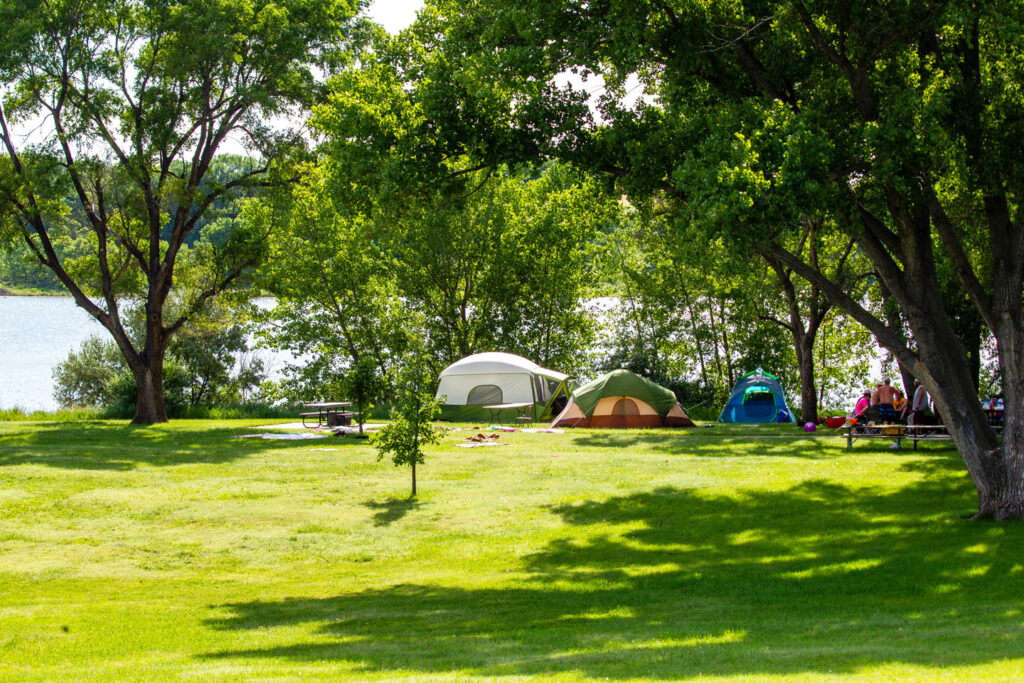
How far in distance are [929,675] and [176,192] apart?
2358cm

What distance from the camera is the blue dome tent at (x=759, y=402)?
27.1m

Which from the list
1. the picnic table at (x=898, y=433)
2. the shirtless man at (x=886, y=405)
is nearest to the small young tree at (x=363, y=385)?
the picnic table at (x=898, y=433)

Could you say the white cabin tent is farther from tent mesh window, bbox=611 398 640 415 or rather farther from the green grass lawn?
the green grass lawn

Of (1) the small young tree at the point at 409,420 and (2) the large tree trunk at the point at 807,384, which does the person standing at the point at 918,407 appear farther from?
(1) the small young tree at the point at 409,420

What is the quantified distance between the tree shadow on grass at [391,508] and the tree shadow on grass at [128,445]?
5.27 meters

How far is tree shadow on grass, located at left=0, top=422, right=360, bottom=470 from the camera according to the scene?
55.5 ft

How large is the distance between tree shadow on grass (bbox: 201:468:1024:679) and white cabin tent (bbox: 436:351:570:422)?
15.5 meters

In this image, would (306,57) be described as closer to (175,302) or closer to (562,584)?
(175,302)

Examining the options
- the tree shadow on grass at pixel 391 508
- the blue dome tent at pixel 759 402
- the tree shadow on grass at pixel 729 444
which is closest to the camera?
the tree shadow on grass at pixel 391 508

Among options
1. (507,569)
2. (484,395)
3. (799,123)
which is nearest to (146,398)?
(484,395)

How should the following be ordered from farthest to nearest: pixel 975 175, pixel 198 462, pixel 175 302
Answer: pixel 175 302
pixel 198 462
pixel 975 175

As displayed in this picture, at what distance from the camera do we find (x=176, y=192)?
24.9 m

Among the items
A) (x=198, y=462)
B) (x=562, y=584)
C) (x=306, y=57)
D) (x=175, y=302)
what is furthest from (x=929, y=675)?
(x=175, y=302)

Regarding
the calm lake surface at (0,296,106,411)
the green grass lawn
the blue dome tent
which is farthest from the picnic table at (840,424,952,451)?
the calm lake surface at (0,296,106,411)
